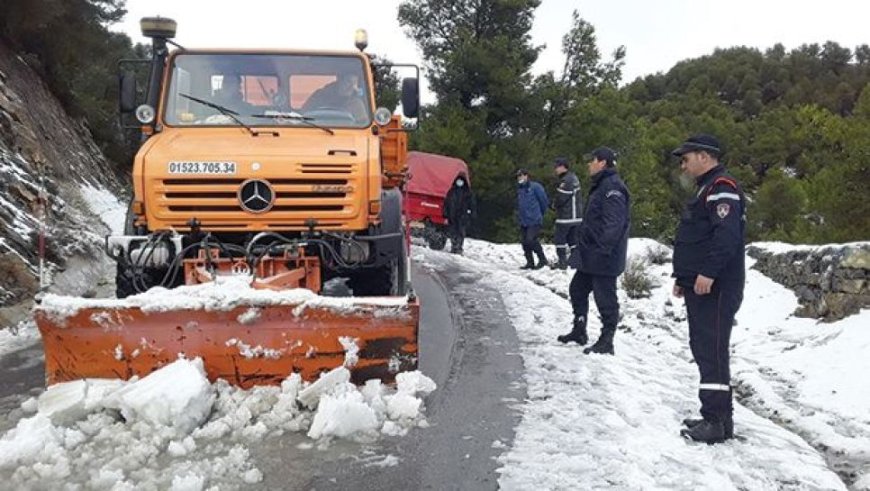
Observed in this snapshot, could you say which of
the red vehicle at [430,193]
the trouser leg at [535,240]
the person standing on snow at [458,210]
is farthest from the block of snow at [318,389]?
the red vehicle at [430,193]

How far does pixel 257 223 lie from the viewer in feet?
18.6

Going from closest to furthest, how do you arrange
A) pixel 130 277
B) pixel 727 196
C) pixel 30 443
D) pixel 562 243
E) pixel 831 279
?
pixel 30 443, pixel 727 196, pixel 130 277, pixel 831 279, pixel 562 243

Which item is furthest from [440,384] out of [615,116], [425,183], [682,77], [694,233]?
[682,77]

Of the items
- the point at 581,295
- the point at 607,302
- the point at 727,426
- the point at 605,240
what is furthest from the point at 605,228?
the point at 727,426

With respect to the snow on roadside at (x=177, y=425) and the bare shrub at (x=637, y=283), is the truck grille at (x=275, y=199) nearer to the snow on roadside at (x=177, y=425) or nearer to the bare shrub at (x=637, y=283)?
the snow on roadside at (x=177, y=425)

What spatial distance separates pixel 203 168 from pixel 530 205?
320 inches

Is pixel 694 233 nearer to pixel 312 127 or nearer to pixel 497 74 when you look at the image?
pixel 312 127

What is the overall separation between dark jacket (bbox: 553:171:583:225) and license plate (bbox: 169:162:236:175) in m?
6.88

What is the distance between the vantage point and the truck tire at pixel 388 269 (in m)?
6.27

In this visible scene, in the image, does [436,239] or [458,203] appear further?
[436,239]

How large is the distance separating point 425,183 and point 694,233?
→ 1337 cm

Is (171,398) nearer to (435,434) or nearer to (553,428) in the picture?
(435,434)

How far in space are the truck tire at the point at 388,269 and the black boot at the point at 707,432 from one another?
2608mm

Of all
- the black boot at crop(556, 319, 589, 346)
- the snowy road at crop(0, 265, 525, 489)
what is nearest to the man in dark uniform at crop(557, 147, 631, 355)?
the black boot at crop(556, 319, 589, 346)
